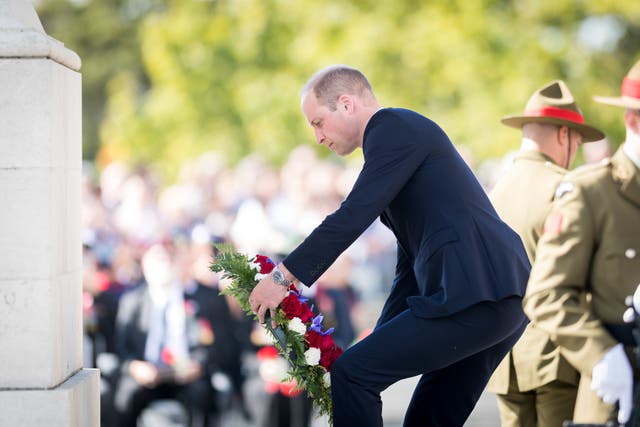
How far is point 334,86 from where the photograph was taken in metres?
5.69

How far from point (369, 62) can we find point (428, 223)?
1711 cm

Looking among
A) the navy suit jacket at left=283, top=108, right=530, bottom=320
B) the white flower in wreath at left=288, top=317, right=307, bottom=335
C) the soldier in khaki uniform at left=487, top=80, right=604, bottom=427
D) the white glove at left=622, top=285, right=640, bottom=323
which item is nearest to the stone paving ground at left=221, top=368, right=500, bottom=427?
the soldier in khaki uniform at left=487, top=80, right=604, bottom=427

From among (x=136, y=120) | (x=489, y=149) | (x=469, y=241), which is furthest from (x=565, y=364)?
(x=136, y=120)

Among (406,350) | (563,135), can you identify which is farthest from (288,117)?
(406,350)

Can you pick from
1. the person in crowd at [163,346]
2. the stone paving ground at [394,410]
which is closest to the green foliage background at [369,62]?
the stone paving ground at [394,410]

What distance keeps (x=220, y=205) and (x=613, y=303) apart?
422 inches

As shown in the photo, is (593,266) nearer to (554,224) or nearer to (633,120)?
(554,224)

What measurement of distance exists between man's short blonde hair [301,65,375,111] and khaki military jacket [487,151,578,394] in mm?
1163

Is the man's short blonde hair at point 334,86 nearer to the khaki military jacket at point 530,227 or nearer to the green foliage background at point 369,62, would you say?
the khaki military jacket at point 530,227

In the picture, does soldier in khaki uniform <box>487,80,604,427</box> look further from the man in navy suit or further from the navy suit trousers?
the navy suit trousers

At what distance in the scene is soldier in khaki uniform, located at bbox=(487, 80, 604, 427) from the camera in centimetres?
626

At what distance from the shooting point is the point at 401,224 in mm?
5594

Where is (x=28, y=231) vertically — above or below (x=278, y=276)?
above

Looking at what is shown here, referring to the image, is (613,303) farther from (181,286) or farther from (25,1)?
(181,286)
